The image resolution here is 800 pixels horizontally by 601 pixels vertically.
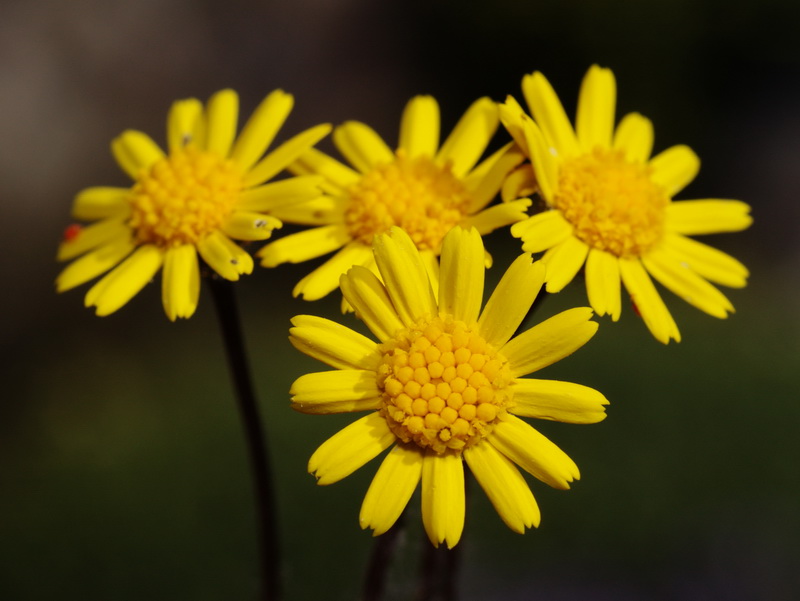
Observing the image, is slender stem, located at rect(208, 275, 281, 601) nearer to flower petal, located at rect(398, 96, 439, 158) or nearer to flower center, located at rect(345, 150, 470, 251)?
flower center, located at rect(345, 150, 470, 251)

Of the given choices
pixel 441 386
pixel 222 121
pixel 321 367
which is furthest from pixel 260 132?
pixel 321 367

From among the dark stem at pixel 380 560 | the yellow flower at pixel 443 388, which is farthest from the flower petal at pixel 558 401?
the dark stem at pixel 380 560

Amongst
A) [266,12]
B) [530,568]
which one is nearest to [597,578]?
[530,568]

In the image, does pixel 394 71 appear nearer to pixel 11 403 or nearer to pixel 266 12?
pixel 266 12

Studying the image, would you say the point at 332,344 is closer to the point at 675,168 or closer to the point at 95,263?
the point at 95,263

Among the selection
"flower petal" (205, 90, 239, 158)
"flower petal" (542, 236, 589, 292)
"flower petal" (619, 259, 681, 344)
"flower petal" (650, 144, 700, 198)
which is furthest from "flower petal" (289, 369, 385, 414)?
"flower petal" (650, 144, 700, 198)

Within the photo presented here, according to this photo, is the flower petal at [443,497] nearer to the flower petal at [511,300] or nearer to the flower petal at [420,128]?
the flower petal at [511,300]
